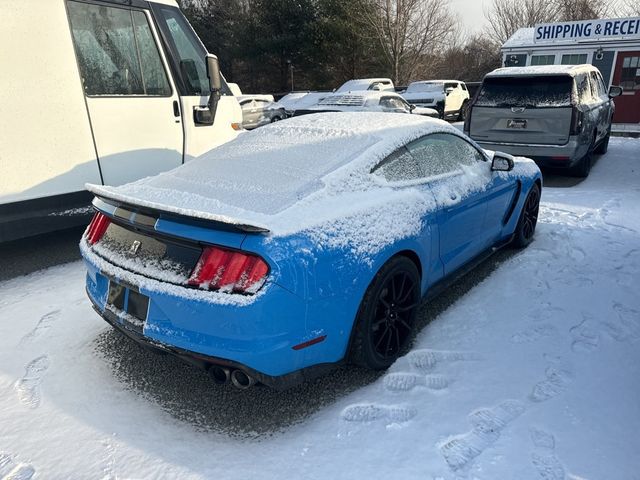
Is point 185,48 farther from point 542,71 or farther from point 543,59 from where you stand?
point 543,59

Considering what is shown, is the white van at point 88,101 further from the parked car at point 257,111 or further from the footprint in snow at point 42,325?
the parked car at point 257,111

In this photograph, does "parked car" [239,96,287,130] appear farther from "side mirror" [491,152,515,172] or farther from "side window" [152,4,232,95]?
"side mirror" [491,152,515,172]

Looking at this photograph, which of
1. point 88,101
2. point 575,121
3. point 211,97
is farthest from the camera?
point 575,121

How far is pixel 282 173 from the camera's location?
→ 2842 millimetres

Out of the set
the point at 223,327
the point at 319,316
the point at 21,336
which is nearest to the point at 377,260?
the point at 319,316

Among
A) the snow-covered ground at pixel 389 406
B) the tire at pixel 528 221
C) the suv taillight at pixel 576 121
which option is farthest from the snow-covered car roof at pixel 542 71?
the snow-covered ground at pixel 389 406

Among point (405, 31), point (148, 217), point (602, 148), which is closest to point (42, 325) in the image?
point (148, 217)

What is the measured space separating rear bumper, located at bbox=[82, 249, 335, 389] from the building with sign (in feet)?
64.2

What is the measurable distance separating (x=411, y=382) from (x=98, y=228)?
207 centimetres

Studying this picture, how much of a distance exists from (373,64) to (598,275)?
2893 centimetres

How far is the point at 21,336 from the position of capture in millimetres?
3354

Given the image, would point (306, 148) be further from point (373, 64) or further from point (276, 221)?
point (373, 64)

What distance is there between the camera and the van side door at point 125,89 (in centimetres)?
451

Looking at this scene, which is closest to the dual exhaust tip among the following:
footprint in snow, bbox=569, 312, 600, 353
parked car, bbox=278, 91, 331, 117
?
footprint in snow, bbox=569, 312, 600, 353
